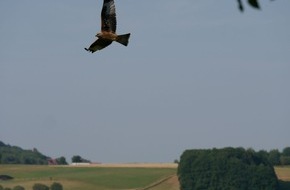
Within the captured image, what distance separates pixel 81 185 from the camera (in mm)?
172875

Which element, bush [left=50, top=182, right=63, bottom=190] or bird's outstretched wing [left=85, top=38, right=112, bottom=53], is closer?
bird's outstretched wing [left=85, top=38, right=112, bottom=53]

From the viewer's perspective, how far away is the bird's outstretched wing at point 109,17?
10.9 m

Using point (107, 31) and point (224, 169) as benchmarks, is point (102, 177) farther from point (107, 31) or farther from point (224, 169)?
point (107, 31)

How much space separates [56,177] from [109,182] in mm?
11944

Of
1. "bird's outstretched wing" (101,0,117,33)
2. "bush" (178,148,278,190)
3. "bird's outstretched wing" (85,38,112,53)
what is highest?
"bird's outstretched wing" (101,0,117,33)

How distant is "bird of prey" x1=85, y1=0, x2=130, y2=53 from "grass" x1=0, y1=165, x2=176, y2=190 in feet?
523

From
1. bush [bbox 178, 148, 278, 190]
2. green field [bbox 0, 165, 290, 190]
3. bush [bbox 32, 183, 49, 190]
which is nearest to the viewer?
bush [bbox 32, 183, 49, 190]

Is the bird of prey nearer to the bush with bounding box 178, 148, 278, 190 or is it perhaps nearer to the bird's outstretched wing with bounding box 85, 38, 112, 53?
the bird's outstretched wing with bounding box 85, 38, 112, 53

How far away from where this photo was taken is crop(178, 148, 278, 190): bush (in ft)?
612

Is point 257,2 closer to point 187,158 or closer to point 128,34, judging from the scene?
point 128,34

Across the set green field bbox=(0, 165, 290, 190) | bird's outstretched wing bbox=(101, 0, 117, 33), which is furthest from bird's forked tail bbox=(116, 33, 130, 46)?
green field bbox=(0, 165, 290, 190)

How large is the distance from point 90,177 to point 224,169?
2756 centimetres

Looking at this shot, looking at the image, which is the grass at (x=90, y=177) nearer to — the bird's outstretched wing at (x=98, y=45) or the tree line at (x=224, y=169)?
the tree line at (x=224, y=169)

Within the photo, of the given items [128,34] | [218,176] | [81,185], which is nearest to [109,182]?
[81,185]
